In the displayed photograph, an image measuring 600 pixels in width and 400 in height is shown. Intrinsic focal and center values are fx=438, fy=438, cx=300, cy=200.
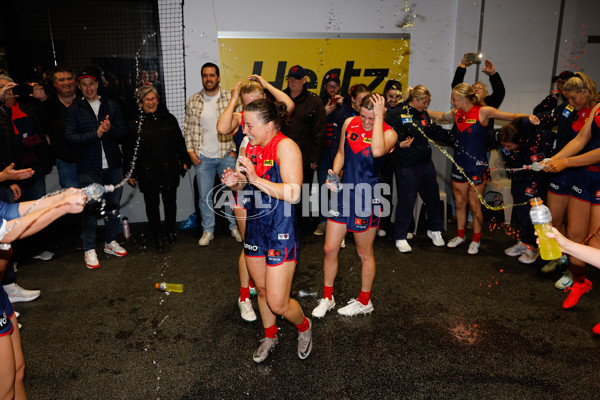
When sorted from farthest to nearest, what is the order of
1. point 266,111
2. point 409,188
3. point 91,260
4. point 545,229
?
point 409,188 → point 91,260 → point 266,111 → point 545,229

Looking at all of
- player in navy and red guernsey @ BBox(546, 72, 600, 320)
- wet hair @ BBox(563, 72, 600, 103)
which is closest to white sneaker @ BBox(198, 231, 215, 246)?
player in navy and red guernsey @ BBox(546, 72, 600, 320)

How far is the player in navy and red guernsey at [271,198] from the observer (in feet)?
8.45

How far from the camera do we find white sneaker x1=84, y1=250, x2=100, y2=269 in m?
4.66

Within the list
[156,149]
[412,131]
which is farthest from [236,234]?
[412,131]

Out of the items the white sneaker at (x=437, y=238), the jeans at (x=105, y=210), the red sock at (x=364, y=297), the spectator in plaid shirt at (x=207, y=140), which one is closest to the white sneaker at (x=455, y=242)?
the white sneaker at (x=437, y=238)

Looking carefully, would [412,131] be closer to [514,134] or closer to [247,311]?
[514,134]

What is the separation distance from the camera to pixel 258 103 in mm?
2605

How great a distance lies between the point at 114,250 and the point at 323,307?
8.83 feet

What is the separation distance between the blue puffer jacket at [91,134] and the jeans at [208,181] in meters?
0.98

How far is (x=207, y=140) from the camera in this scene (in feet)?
17.3

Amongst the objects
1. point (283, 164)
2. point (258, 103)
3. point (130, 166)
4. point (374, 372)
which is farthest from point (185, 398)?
point (130, 166)

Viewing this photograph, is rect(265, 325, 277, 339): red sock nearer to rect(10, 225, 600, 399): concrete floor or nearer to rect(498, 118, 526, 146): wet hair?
rect(10, 225, 600, 399): concrete floor

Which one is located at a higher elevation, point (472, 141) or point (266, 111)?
point (266, 111)

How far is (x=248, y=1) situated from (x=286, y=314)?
180 inches
